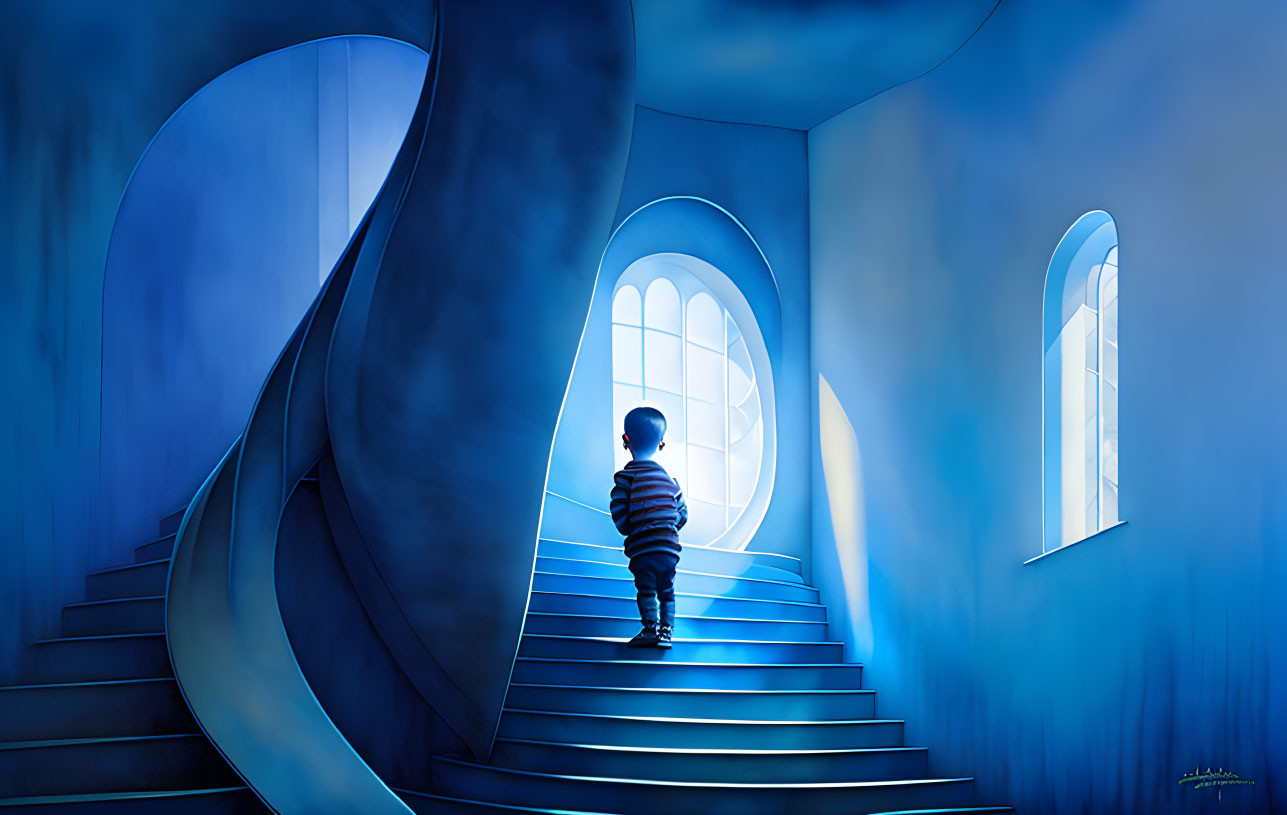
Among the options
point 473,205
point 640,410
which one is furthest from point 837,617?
point 473,205

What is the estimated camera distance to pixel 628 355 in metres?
9.20

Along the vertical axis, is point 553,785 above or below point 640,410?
below

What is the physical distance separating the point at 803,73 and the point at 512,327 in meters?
3.60

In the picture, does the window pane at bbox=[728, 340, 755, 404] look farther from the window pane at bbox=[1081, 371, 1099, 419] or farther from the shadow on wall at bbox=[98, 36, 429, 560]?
the shadow on wall at bbox=[98, 36, 429, 560]

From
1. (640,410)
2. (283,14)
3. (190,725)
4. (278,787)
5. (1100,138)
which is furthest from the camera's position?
(283,14)

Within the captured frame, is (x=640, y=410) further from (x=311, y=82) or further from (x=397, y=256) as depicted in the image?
(x=311, y=82)

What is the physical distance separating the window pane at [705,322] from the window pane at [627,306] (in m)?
0.57

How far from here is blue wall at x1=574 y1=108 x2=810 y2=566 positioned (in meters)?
7.38

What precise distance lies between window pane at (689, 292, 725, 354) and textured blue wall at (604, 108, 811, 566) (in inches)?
74.9

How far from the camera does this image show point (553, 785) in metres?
4.27

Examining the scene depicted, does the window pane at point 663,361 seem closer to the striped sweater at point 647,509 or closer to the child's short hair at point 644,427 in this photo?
the child's short hair at point 644,427

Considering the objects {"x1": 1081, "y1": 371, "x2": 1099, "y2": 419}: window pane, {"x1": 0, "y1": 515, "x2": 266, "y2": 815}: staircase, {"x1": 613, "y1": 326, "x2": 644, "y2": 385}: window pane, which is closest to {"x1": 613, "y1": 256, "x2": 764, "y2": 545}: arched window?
{"x1": 613, "y1": 326, "x2": 644, "y2": 385}: window pane

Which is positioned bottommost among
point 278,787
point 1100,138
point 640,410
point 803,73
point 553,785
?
point 553,785

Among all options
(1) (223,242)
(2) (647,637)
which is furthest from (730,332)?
(2) (647,637)
